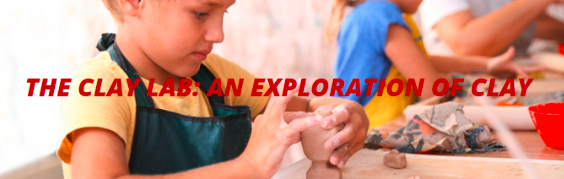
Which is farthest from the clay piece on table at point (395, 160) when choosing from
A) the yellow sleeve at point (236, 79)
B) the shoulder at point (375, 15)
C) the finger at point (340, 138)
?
the shoulder at point (375, 15)

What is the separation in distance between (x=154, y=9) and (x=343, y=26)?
104 cm

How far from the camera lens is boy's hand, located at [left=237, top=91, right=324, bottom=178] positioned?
0.74 m

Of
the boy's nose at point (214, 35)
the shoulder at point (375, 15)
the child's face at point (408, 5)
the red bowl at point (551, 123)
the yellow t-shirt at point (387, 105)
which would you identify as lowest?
the yellow t-shirt at point (387, 105)

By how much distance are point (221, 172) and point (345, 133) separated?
0.78 feet

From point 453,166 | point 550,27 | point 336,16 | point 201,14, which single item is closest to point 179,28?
point 201,14

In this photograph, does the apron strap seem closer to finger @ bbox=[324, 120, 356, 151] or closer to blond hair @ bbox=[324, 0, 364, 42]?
finger @ bbox=[324, 120, 356, 151]

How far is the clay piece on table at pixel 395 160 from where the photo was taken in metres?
0.93

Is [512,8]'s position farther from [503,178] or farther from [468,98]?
[503,178]

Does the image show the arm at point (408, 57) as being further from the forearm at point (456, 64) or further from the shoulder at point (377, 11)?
the forearm at point (456, 64)

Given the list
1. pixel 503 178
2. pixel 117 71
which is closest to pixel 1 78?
Result: pixel 117 71

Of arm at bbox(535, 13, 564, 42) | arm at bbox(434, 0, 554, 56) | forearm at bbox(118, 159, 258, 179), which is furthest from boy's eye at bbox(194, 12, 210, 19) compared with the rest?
arm at bbox(535, 13, 564, 42)

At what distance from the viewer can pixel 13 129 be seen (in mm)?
1113

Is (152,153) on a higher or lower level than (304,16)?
lower

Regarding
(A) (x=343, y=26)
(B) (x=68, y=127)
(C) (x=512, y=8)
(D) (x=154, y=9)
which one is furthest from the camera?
(C) (x=512, y=8)
